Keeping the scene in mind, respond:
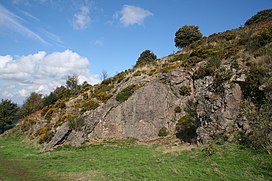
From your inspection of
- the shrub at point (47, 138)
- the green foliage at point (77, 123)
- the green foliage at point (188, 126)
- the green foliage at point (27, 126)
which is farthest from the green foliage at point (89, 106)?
the green foliage at point (27, 126)

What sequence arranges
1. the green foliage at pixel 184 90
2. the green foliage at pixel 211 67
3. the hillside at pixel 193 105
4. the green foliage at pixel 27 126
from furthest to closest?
the green foliage at pixel 27 126 → the green foliage at pixel 184 90 → the green foliage at pixel 211 67 → the hillside at pixel 193 105

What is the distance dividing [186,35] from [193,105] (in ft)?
113

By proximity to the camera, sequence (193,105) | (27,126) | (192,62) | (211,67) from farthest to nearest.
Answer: (27,126) → (192,62) → (193,105) → (211,67)

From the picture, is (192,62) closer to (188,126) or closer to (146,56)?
(188,126)

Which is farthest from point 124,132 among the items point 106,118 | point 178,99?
point 178,99

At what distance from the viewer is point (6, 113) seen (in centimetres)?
5722

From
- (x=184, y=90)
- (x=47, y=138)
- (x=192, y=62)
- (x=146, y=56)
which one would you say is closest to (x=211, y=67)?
(x=184, y=90)

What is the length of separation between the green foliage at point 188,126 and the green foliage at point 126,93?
300 inches

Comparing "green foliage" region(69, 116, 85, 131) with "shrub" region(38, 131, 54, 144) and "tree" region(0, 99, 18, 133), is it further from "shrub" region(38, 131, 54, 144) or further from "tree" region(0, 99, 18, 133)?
"tree" region(0, 99, 18, 133)

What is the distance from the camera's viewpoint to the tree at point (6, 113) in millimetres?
55312

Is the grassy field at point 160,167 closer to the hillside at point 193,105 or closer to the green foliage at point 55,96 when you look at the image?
the hillside at point 193,105

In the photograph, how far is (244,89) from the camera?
55.1 feet

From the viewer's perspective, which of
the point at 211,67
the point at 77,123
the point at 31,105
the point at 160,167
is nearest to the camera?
the point at 160,167

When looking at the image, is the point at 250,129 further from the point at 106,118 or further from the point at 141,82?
the point at 141,82
